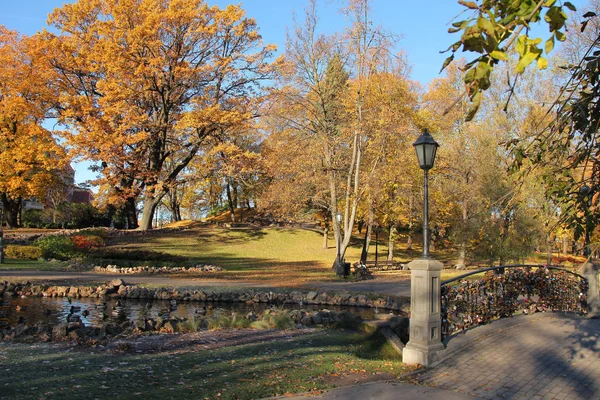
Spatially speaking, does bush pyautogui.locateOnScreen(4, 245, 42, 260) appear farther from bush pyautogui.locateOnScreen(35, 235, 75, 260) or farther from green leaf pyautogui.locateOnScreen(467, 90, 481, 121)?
green leaf pyautogui.locateOnScreen(467, 90, 481, 121)

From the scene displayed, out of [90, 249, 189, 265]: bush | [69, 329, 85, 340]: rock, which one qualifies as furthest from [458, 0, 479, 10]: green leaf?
[90, 249, 189, 265]: bush

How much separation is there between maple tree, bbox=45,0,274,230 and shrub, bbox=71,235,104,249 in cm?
391

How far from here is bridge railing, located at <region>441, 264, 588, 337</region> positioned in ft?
29.8

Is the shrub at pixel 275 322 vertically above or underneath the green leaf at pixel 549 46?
underneath

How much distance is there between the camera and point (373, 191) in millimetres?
25562

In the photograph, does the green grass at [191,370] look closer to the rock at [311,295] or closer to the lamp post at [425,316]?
the lamp post at [425,316]

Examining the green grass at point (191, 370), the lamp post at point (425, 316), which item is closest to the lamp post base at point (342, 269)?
the green grass at point (191, 370)

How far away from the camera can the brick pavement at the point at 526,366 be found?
20.4ft

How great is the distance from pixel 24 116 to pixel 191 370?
33632mm

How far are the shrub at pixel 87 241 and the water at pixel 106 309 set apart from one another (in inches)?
499

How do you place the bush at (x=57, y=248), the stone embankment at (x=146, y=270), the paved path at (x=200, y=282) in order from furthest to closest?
the bush at (x=57, y=248) < the stone embankment at (x=146, y=270) < the paved path at (x=200, y=282)

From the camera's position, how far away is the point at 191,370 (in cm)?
657

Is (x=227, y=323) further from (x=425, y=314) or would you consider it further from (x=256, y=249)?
(x=256, y=249)

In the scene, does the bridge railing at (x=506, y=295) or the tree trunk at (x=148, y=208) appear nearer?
the bridge railing at (x=506, y=295)
